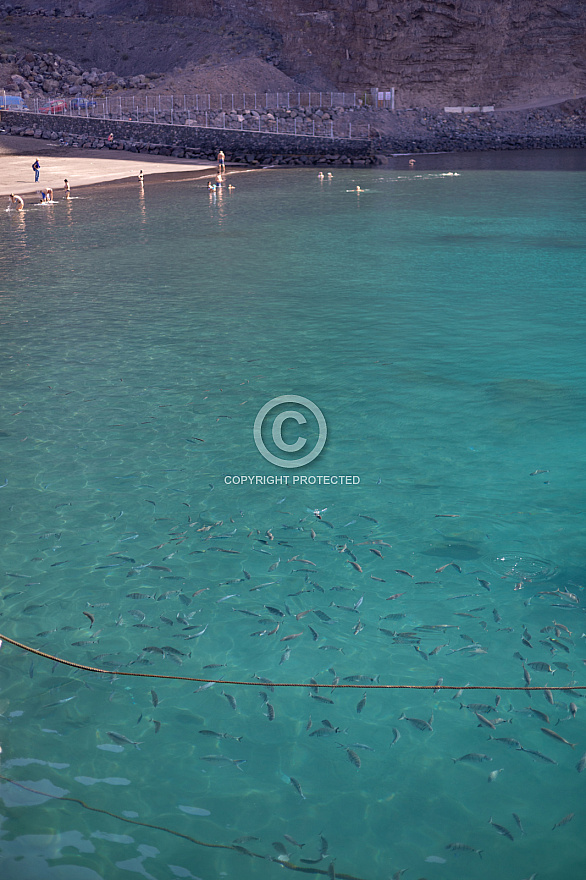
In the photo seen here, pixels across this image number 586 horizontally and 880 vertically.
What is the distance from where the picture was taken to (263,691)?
839 cm

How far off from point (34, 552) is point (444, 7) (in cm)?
10874

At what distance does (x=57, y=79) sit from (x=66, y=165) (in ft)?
157

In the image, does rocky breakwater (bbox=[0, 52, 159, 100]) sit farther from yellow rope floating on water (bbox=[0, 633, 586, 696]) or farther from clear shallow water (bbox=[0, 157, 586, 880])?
yellow rope floating on water (bbox=[0, 633, 586, 696])

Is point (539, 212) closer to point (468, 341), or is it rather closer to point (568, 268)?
point (568, 268)

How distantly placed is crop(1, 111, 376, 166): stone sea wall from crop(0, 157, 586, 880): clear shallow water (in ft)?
179

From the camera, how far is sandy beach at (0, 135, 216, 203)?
56062 millimetres

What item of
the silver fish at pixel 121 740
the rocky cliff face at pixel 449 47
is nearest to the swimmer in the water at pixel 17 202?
the silver fish at pixel 121 740

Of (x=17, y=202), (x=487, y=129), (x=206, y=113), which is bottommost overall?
(x=17, y=202)

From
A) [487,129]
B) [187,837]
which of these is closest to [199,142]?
[487,129]

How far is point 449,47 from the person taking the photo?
104 m

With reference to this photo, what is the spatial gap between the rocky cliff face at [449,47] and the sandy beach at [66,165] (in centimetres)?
4591

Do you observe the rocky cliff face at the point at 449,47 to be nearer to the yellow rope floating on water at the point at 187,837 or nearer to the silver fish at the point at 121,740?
the silver fish at the point at 121,740

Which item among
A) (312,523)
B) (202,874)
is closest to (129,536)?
(312,523)

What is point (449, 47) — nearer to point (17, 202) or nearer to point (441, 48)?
point (441, 48)
